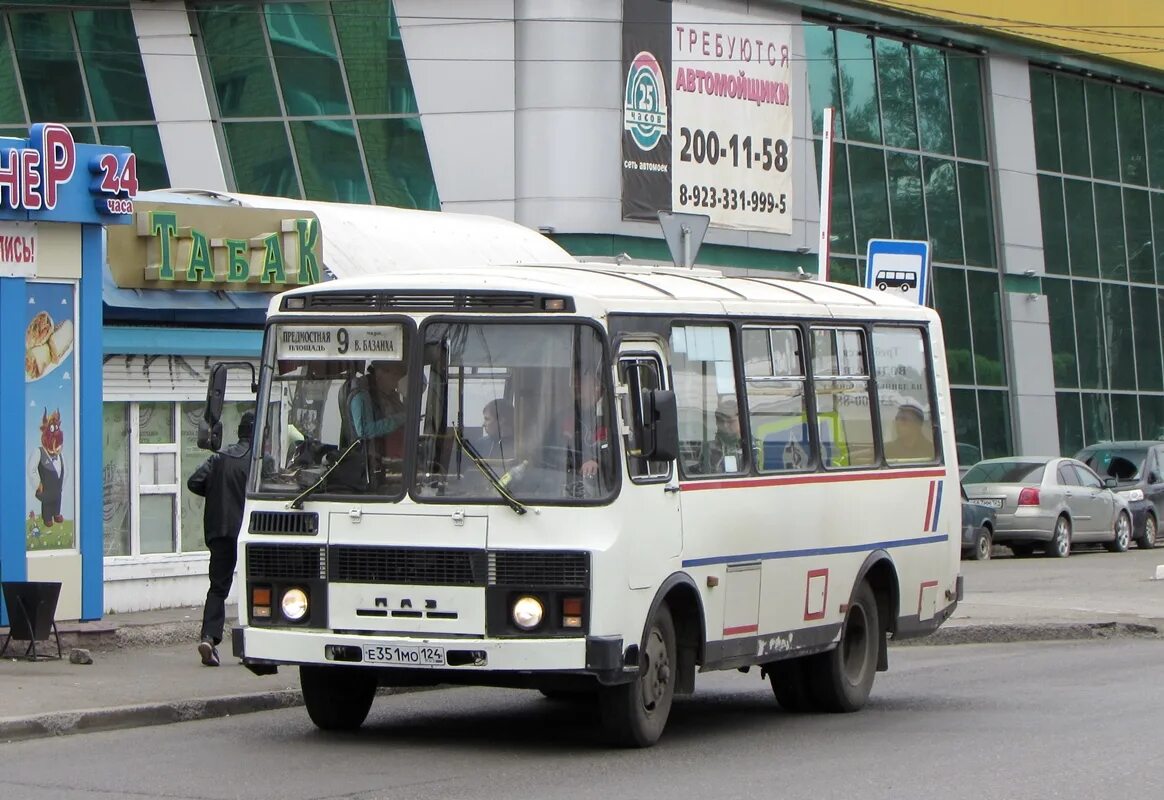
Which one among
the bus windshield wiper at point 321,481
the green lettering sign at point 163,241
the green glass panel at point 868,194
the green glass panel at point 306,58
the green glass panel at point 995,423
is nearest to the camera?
the bus windshield wiper at point 321,481

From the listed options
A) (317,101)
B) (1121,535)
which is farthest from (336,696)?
(1121,535)

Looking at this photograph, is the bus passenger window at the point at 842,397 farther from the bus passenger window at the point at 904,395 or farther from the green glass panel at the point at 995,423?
the green glass panel at the point at 995,423

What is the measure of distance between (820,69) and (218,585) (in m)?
20.8

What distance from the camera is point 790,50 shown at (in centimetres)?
3234

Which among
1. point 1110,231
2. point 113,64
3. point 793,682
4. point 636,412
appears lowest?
point 793,682

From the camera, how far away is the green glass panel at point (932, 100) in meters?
36.3

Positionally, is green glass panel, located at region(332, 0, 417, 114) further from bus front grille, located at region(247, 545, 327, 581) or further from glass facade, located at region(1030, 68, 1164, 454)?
bus front grille, located at region(247, 545, 327, 581)

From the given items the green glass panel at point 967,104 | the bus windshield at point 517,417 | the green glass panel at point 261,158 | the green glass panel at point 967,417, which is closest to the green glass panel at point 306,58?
the green glass panel at point 261,158

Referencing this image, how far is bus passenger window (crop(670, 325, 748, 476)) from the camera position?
37.7 ft

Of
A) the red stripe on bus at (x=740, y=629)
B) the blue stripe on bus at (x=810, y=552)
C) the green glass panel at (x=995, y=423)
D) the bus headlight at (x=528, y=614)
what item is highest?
the green glass panel at (x=995, y=423)

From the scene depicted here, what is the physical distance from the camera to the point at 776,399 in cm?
1245

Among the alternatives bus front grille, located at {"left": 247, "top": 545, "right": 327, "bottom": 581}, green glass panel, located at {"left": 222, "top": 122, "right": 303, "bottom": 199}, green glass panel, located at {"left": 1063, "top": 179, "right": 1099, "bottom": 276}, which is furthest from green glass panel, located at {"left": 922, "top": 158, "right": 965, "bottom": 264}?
bus front grille, located at {"left": 247, "top": 545, "right": 327, "bottom": 581}

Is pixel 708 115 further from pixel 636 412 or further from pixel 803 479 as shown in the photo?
pixel 636 412

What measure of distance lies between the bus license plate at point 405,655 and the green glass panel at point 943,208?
1078 inches
